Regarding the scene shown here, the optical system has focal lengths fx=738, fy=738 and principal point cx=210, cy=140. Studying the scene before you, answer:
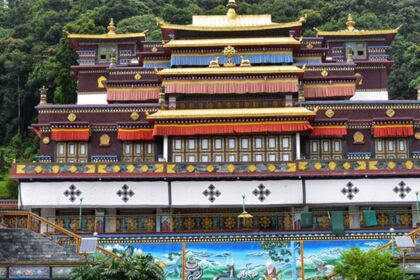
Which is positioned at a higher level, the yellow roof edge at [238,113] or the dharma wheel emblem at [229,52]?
the dharma wheel emblem at [229,52]

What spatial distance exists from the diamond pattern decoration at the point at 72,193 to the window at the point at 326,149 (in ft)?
40.9

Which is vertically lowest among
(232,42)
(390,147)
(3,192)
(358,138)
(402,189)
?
(402,189)

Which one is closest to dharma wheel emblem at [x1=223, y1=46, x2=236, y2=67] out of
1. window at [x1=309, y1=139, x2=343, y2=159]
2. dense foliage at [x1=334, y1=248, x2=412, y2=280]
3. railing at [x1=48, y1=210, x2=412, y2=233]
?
window at [x1=309, y1=139, x2=343, y2=159]

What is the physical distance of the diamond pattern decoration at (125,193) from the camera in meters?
35.8

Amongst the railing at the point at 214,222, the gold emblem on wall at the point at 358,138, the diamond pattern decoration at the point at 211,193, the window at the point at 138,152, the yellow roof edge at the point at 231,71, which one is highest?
the yellow roof edge at the point at 231,71

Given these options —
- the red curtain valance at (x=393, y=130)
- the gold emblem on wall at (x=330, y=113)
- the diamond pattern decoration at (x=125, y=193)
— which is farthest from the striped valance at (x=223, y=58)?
the diamond pattern decoration at (x=125, y=193)

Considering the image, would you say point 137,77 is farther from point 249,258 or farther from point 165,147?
point 249,258

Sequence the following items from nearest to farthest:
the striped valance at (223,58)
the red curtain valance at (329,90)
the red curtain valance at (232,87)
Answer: the red curtain valance at (232,87) → the red curtain valance at (329,90) → the striped valance at (223,58)

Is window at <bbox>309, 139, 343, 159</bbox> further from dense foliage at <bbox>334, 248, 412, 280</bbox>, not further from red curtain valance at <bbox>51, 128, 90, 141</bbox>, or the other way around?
dense foliage at <bbox>334, 248, 412, 280</bbox>

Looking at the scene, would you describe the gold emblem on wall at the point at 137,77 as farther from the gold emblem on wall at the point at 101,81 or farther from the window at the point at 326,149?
the window at the point at 326,149

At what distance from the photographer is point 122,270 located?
24.3m

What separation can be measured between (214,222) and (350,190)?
6.74 meters

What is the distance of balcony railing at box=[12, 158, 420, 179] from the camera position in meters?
35.5

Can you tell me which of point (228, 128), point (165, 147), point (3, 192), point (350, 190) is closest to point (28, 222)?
point (165, 147)
